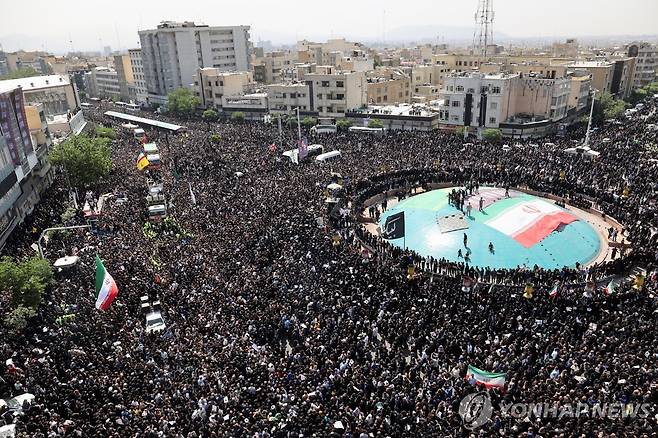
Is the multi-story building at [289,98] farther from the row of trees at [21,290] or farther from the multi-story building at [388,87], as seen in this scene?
the row of trees at [21,290]

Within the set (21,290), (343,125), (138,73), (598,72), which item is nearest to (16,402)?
(21,290)

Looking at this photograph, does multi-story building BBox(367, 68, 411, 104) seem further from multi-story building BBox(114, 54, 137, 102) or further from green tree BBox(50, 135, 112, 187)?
multi-story building BBox(114, 54, 137, 102)

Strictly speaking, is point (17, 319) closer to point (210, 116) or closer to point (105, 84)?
point (210, 116)

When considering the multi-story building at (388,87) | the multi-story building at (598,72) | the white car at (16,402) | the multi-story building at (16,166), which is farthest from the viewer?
the multi-story building at (388,87)

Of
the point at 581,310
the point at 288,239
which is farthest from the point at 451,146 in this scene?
the point at 581,310

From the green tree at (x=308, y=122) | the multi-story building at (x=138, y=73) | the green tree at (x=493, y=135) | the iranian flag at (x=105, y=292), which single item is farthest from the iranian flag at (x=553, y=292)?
the multi-story building at (x=138, y=73)

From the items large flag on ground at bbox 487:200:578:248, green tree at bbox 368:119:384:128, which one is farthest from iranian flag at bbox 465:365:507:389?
green tree at bbox 368:119:384:128
